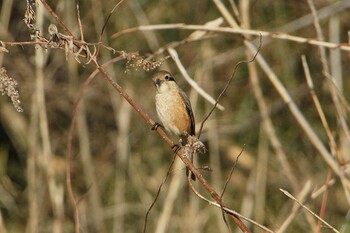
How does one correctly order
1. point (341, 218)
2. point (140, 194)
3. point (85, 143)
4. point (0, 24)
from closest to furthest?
point (0, 24), point (85, 143), point (140, 194), point (341, 218)

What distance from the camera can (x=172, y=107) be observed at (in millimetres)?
3590

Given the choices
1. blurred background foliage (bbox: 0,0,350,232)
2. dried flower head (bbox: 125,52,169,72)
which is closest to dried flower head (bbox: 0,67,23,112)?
dried flower head (bbox: 125,52,169,72)

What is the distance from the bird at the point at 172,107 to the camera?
3576mm

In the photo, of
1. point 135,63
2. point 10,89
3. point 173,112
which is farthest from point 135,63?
point 173,112

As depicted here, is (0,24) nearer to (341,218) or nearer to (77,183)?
(77,183)

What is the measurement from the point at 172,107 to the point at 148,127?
1315mm

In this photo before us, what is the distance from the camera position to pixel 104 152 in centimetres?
530

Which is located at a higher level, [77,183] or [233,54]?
[233,54]

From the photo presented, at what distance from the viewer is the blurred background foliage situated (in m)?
4.39

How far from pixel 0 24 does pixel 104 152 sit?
63.9 inches

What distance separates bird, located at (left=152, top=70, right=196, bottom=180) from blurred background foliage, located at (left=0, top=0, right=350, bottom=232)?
26.2 inches

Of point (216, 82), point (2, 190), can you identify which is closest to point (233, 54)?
point (216, 82)

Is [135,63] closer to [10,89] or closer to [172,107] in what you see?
[10,89]

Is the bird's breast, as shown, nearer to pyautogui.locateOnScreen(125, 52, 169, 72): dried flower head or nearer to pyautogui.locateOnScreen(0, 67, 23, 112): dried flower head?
pyautogui.locateOnScreen(125, 52, 169, 72): dried flower head
